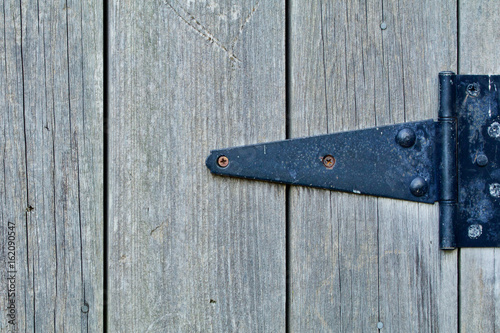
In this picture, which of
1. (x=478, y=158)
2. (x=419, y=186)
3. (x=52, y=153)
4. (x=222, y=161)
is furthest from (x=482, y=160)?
(x=52, y=153)

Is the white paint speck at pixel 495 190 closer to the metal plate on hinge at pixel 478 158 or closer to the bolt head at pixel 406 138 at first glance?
the metal plate on hinge at pixel 478 158

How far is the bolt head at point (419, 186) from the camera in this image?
29.5 inches

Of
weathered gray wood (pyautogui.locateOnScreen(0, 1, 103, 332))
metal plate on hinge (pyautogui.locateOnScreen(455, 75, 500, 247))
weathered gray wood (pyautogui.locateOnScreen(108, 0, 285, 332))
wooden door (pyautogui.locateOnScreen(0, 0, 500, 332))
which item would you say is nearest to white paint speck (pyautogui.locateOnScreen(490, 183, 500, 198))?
metal plate on hinge (pyautogui.locateOnScreen(455, 75, 500, 247))

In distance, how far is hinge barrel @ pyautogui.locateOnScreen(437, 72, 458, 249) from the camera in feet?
2.43

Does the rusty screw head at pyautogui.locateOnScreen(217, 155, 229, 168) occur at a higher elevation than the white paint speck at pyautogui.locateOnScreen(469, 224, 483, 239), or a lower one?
higher

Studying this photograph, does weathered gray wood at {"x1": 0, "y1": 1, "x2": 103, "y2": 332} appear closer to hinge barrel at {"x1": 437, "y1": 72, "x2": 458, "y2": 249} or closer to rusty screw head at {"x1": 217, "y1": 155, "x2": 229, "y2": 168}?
rusty screw head at {"x1": 217, "y1": 155, "x2": 229, "y2": 168}

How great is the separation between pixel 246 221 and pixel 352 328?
268 mm

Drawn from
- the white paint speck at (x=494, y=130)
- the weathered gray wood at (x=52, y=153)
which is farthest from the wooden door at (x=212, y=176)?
the white paint speck at (x=494, y=130)

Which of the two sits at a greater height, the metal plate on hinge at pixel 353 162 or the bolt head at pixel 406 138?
the bolt head at pixel 406 138

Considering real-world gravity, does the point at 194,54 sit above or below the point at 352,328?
above

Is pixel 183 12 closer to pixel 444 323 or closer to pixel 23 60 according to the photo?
pixel 23 60

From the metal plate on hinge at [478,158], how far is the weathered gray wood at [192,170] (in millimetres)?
312

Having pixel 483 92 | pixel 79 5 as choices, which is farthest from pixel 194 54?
pixel 483 92

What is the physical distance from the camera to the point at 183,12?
0.75 metres
